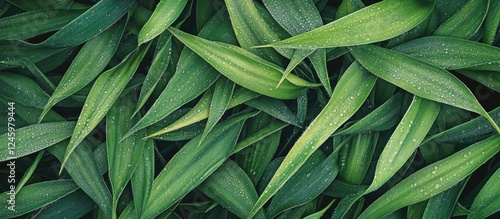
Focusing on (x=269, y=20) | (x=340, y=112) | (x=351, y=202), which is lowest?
(x=351, y=202)

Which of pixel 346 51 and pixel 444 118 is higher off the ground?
pixel 346 51

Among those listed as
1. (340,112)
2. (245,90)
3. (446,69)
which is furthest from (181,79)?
(446,69)

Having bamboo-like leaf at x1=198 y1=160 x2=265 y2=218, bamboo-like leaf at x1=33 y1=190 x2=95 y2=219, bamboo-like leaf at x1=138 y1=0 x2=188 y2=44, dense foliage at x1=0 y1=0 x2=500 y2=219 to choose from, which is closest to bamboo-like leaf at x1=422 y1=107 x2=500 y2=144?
dense foliage at x1=0 y1=0 x2=500 y2=219

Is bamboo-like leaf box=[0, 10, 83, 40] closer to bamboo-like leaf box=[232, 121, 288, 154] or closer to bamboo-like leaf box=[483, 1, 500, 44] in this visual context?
bamboo-like leaf box=[232, 121, 288, 154]

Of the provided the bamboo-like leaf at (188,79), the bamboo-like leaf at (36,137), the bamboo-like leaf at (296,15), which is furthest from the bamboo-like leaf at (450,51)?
the bamboo-like leaf at (36,137)

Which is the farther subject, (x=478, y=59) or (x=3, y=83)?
(x=3, y=83)

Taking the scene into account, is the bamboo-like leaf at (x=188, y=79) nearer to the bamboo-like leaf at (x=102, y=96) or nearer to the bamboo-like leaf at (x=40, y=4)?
A: the bamboo-like leaf at (x=102, y=96)

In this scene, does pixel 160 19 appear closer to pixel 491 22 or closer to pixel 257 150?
pixel 257 150

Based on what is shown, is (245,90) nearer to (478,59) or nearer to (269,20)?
(269,20)
